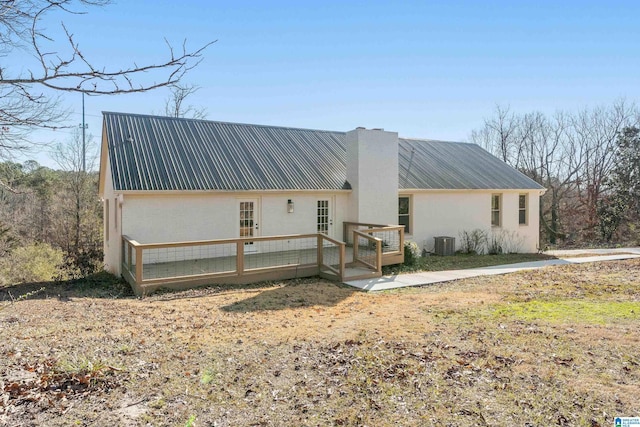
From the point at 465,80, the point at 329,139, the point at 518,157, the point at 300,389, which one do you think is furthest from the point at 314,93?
the point at 518,157

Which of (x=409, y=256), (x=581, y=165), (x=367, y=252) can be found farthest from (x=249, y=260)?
(x=581, y=165)

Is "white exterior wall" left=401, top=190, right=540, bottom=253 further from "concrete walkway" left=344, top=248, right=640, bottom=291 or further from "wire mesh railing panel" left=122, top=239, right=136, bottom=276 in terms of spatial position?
"wire mesh railing panel" left=122, top=239, right=136, bottom=276

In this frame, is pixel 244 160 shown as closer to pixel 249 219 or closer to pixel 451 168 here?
pixel 249 219

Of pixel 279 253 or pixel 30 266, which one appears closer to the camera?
pixel 279 253

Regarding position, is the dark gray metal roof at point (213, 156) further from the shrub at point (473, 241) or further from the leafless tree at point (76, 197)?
the leafless tree at point (76, 197)

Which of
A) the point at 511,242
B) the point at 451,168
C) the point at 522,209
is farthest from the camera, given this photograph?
the point at 522,209

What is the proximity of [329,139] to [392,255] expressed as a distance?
23.3ft

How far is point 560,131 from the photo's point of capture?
105 ft

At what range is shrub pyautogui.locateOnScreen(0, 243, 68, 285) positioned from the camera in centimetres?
1662

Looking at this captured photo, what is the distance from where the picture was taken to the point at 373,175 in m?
14.5

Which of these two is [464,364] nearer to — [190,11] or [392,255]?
[190,11]

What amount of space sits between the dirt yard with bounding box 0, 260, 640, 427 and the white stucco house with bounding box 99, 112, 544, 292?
12.7 feet

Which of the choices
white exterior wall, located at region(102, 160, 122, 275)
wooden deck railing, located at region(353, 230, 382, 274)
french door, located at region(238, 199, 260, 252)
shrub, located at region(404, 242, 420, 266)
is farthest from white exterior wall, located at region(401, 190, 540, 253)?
white exterior wall, located at region(102, 160, 122, 275)

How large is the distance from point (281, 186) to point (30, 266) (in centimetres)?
1261
